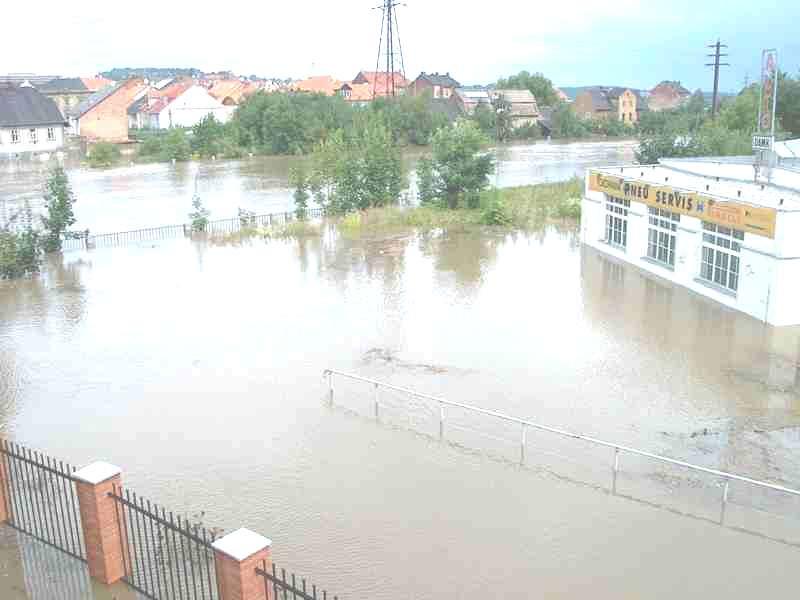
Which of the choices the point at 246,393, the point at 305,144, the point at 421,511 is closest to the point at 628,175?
the point at 246,393

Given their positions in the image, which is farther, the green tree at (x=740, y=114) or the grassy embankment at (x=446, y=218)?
the green tree at (x=740, y=114)

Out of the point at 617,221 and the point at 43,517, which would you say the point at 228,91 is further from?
the point at 43,517

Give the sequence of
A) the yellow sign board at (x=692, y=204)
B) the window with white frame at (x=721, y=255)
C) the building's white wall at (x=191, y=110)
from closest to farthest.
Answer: the yellow sign board at (x=692, y=204) < the window with white frame at (x=721, y=255) < the building's white wall at (x=191, y=110)

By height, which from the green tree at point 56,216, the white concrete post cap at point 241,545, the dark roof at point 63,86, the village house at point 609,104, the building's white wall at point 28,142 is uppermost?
the dark roof at point 63,86

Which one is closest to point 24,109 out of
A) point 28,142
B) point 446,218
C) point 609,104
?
point 28,142

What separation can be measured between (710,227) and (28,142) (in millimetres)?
48104

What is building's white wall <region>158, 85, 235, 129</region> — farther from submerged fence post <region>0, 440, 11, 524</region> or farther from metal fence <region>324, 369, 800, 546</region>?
submerged fence post <region>0, 440, 11, 524</region>

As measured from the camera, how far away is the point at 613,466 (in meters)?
10.8

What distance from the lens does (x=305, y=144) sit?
63406mm

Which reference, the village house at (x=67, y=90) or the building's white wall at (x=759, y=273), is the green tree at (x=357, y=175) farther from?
the village house at (x=67, y=90)

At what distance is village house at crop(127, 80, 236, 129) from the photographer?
7525 cm

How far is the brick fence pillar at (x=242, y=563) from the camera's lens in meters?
6.33

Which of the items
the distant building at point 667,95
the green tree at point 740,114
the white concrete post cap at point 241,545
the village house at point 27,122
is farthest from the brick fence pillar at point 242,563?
the distant building at point 667,95

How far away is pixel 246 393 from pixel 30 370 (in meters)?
4.70
